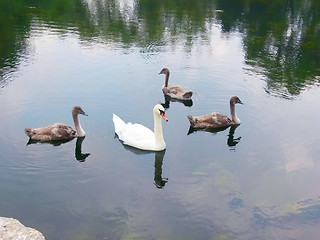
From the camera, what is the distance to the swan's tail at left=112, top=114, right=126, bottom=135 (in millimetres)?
13198

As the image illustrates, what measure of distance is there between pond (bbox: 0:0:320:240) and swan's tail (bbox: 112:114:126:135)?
31cm

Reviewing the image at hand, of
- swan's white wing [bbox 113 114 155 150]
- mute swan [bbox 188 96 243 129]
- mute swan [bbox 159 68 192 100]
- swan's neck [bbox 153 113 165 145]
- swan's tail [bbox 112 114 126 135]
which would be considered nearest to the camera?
swan's neck [bbox 153 113 165 145]

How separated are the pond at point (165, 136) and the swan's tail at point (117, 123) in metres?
0.31

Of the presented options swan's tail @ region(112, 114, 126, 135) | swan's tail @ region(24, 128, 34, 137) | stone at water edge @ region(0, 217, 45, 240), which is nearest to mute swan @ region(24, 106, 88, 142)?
swan's tail @ region(24, 128, 34, 137)

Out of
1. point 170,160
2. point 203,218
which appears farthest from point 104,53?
point 203,218

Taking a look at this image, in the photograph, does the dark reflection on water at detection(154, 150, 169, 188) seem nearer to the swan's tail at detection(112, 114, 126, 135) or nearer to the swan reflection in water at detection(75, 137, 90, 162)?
the swan's tail at detection(112, 114, 126, 135)

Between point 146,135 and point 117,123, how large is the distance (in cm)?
147

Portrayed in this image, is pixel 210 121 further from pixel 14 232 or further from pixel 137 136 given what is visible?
pixel 14 232

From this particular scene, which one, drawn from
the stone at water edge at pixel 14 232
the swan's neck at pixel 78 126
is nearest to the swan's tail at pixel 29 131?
the swan's neck at pixel 78 126

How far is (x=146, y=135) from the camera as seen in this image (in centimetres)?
1250

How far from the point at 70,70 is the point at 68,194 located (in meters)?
10.8

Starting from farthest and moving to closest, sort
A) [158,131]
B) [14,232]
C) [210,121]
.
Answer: [210,121] < [158,131] < [14,232]

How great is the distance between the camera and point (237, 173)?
37.2 feet

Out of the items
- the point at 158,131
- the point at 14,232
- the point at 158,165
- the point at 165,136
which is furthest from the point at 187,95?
the point at 14,232
